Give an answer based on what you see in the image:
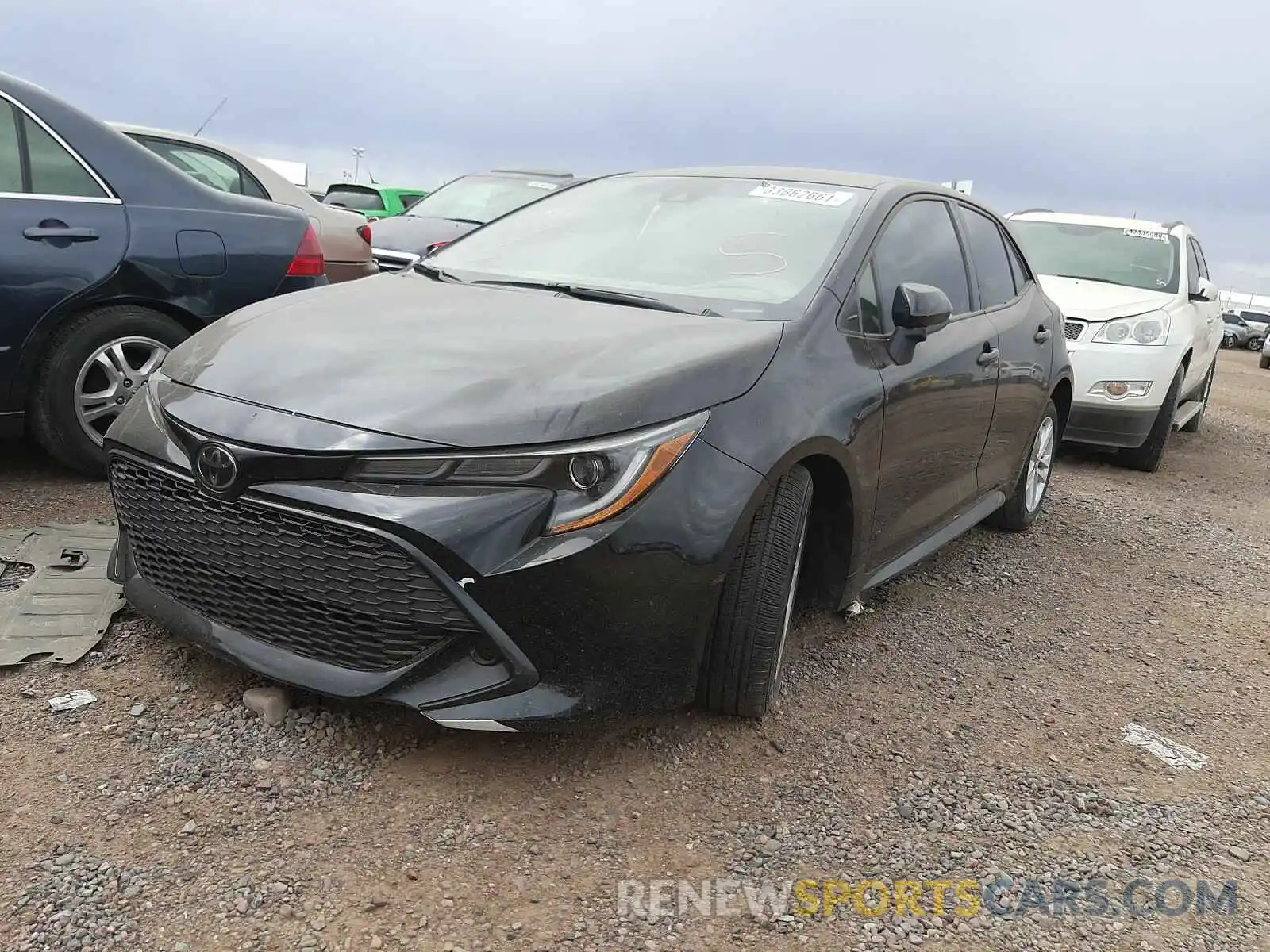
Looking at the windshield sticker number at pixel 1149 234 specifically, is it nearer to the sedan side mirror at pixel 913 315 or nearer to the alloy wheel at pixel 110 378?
the sedan side mirror at pixel 913 315

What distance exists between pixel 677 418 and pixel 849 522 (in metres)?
0.87

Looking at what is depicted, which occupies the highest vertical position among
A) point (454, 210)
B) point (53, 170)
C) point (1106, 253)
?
point (53, 170)

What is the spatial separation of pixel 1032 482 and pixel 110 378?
4167 millimetres

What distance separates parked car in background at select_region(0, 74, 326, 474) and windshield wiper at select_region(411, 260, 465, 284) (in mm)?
1187

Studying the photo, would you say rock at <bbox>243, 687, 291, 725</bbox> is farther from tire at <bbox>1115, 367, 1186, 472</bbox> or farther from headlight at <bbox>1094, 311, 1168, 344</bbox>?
tire at <bbox>1115, 367, 1186, 472</bbox>

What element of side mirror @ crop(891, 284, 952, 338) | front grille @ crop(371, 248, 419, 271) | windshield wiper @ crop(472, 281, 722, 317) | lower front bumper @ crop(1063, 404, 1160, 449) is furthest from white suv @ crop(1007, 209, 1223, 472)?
front grille @ crop(371, 248, 419, 271)

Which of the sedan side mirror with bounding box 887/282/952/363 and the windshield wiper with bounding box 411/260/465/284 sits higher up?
the sedan side mirror with bounding box 887/282/952/363

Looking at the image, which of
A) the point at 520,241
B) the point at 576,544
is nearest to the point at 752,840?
the point at 576,544

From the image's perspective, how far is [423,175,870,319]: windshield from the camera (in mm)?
3076

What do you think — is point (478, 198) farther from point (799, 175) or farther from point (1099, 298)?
point (799, 175)

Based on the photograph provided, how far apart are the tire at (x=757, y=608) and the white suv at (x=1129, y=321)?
12.8 ft

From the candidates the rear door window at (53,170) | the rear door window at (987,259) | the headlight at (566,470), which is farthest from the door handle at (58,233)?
the rear door window at (987,259)

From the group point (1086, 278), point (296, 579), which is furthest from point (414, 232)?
point (296, 579)

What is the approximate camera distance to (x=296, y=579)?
2.29 m
